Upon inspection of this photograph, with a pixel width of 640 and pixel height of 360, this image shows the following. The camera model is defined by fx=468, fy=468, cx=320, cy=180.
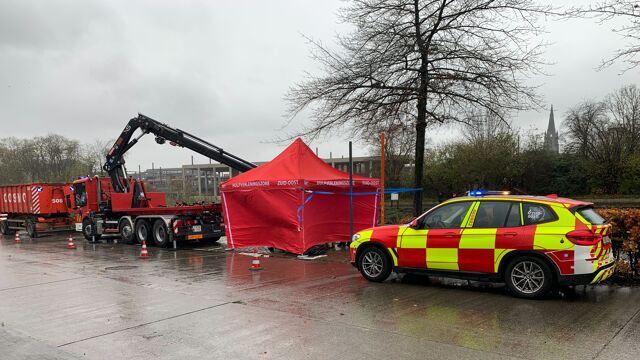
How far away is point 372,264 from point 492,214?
7.83 feet

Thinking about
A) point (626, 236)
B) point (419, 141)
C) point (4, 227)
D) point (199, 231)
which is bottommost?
point (4, 227)

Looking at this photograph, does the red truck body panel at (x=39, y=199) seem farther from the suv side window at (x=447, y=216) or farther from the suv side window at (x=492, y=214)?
the suv side window at (x=492, y=214)

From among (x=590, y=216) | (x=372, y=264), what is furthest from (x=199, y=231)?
(x=590, y=216)

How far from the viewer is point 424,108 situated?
41.2ft

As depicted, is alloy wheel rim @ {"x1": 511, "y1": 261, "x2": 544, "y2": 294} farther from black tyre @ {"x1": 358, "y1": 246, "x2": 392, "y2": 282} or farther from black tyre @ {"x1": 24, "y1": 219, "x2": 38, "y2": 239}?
black tyre @ {"x1": 24, "y1": 219, "x2": 38, "y2": 239}

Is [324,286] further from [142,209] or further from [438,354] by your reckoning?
[142,209]

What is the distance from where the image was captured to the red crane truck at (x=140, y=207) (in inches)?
618

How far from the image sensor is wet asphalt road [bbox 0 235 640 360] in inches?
196

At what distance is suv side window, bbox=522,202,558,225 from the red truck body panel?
67.6 ft

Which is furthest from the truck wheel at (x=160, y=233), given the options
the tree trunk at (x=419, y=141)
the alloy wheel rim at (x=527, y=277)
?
the alloy wheel rim at (x=527, y=277)

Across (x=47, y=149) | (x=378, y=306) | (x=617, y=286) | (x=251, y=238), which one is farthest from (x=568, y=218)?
(x=47, y=149)

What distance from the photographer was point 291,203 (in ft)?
41.5

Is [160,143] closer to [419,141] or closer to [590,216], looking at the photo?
[419,141]

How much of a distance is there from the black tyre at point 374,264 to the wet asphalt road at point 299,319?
20 centimetres
